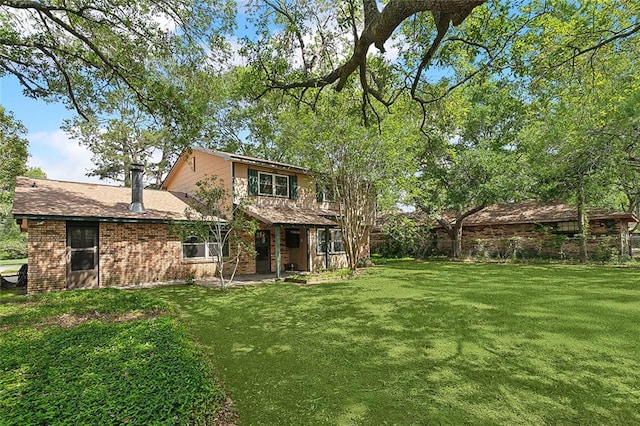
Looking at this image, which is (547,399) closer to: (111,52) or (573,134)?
(111,52)

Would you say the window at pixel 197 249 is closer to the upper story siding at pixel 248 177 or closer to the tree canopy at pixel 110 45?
the upper story siding at pixel 248 177

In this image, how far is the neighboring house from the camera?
18062 mm

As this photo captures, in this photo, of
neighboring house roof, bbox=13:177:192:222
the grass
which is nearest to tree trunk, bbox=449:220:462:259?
neighboring house roof, bbox=13:177:192:222

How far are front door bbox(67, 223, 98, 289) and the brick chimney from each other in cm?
154

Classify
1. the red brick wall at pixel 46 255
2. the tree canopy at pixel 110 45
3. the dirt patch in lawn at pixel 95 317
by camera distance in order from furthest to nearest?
the red brick wall at pixel 46 255 → the tree canopy at pixel 110 45 → the dirt patch in lawn at pixel 95 317

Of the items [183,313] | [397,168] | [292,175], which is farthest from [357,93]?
[183,313]

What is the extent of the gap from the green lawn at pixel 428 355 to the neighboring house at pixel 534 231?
1108 centimetres

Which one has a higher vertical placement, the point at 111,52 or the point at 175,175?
the point at 111,52

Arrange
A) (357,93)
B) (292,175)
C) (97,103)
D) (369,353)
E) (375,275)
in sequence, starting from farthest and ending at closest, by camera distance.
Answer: (292,175)
(375,275)
(97,103)
(357,93)
(369,353)

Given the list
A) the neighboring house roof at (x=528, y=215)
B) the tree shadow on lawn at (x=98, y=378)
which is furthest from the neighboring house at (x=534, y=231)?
the tree shadow on lawn at (x=98, y=378)

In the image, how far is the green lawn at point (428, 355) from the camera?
3277 mm

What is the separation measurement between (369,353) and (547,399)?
225cm

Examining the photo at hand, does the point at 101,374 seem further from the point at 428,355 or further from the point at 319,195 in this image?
the point at 319,195

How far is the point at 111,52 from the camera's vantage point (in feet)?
31.7
